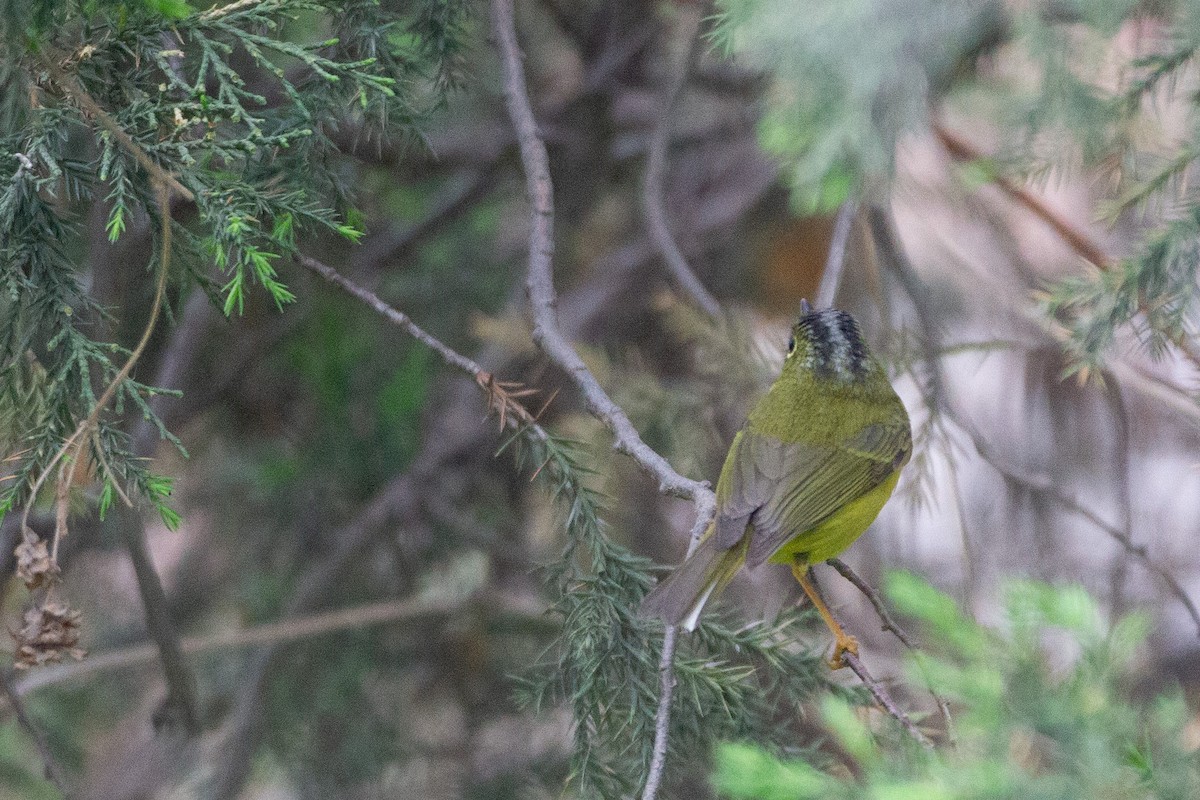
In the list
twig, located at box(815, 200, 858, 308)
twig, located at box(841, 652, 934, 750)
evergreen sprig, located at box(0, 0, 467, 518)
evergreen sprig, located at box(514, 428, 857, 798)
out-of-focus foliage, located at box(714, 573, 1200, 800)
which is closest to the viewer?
out-of-focus foliage, located at box(714, 573, 1200, 800)

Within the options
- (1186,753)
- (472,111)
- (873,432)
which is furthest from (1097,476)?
(1186,753)

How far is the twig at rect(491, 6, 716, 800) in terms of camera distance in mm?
2354

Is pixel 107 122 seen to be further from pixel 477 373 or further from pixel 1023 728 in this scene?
pixel 1023 728

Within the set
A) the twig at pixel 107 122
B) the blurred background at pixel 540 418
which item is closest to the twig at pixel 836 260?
the blurred background at pixel 540 418

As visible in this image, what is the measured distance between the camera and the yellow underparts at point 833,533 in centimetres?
316

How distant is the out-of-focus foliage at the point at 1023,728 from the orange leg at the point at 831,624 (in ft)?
2.49

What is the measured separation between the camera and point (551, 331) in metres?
2.55

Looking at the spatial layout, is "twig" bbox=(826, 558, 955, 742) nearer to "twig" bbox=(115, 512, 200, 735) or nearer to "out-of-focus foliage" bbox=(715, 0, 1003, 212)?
"out-of-focus foliage" bbox=(715, 0, 1003, 212)

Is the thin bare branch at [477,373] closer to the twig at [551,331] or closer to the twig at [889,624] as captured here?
the twig at [551,331]

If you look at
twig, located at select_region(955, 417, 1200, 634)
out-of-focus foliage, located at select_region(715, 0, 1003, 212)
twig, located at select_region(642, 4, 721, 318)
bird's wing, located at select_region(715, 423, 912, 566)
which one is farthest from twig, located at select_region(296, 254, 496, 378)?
twig, located at select_region(955, 417, 1200, 634)

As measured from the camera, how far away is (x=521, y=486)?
4961 mm

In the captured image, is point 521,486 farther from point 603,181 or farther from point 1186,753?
point 1186,753

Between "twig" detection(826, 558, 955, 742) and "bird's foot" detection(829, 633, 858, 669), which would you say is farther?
"bird's foot" detection(829, 633, 858, 669)

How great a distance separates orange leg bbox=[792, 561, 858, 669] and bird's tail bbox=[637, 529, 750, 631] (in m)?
0.25
